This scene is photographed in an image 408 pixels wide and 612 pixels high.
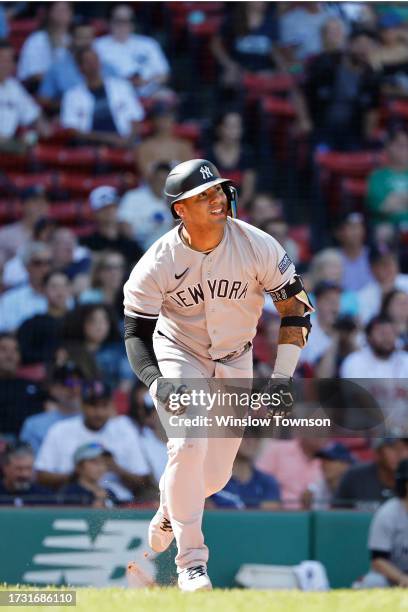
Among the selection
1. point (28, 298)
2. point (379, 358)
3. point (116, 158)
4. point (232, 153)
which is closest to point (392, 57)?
point (232, 153)

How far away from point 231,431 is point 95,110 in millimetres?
6458

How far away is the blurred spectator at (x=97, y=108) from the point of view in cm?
1102

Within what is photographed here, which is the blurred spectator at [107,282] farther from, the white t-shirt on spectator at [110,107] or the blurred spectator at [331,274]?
the white t-shirt on spectator at [110,107]

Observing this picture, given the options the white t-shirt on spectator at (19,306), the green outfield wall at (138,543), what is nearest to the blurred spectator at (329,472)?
the green outfield wall at (138,543)

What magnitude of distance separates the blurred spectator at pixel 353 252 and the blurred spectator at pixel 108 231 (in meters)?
1.80

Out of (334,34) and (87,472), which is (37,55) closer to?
(334,34)

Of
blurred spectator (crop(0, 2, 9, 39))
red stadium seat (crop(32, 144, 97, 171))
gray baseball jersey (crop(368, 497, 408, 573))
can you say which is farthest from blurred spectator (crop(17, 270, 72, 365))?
gray baseball jersey (crop(368, 497, 408, 573))

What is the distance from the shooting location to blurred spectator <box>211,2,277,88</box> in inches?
458

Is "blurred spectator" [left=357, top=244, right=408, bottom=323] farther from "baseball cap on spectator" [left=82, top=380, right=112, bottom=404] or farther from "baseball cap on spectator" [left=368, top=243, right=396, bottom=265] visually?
"baseball cap on spectator" [left=82, top=380, right=112, bottom=404]

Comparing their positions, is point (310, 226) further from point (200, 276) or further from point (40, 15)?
point (200, 276)

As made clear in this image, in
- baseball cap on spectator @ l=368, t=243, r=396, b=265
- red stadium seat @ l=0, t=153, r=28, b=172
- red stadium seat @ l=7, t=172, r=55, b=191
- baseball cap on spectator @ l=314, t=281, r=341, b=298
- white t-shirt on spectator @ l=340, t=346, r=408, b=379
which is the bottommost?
white t-shirt on spectator @ l=340, t=346, r=408, b=379

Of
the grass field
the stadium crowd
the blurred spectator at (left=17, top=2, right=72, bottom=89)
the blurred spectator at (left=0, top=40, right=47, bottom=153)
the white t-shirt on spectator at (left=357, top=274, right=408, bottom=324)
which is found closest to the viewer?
the grass field

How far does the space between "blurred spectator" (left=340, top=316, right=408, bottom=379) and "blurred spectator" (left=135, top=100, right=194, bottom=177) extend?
8.79ft

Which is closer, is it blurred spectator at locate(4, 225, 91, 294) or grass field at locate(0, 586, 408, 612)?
grass field at locate(0, 586, 408, 612)
